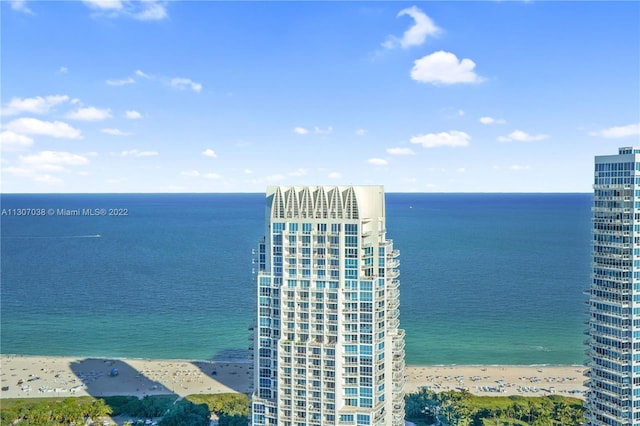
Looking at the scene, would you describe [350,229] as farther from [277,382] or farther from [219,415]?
[219,415]

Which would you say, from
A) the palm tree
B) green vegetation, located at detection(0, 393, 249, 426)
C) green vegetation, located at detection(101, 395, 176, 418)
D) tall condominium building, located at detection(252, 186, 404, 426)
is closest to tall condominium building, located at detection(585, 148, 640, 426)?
tall condominium building, located at detection(252, 186, 404, 426)

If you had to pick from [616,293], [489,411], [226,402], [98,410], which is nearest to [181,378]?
[226,402]

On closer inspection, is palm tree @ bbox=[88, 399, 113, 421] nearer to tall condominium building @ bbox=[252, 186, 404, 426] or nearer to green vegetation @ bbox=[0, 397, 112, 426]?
green vegetation @ bbox=[0, 397, 112, 426]

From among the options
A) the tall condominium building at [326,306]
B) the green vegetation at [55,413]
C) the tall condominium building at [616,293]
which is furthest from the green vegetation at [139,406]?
the tall condominium building at [616,293]

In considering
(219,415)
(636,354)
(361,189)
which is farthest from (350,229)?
(219,415)

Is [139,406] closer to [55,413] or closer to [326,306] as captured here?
[55,413]

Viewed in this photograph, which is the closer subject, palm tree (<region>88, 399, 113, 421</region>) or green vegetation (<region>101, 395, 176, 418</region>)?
palm tree (<region>88, 399, 113, 421</region>)
